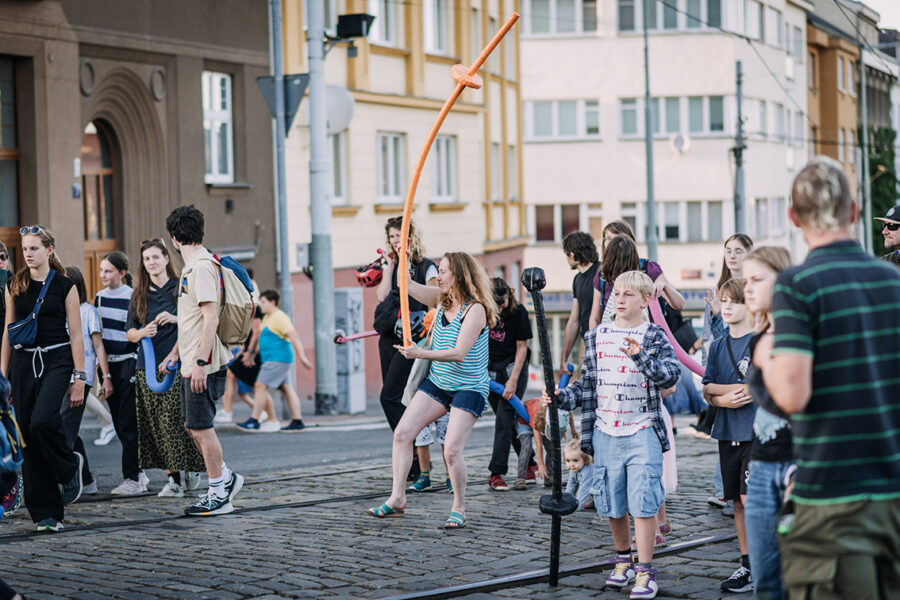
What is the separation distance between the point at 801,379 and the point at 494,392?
646 centimetres

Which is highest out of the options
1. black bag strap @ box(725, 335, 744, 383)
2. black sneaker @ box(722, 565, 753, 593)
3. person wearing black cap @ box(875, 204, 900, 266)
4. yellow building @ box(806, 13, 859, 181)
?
yellow building @ box(806, 13, 859, 181)

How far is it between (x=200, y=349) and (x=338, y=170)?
1864 centimetres

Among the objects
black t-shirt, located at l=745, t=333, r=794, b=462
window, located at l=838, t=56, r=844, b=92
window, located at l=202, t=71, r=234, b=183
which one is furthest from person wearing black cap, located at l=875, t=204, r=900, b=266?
window, located at l=838, t=56, r=844, b=92

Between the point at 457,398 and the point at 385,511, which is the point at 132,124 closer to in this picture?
the point at 385,511

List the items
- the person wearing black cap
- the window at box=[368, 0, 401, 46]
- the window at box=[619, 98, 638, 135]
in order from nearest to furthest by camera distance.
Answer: the person wearing black cap < the window at box=[368, 0, 401, 46] < the window at box=[619, 98, 638, 135]

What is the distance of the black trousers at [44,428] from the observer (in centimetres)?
859

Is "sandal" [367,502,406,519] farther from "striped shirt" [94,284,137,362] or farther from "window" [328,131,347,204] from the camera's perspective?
"window" [328,131,347,204]

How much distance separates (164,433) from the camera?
9.81 meters

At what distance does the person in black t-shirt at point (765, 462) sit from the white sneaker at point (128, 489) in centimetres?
613

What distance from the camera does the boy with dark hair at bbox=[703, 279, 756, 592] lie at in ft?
23.0

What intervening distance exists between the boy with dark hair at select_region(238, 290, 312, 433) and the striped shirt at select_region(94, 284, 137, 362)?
18.5ft

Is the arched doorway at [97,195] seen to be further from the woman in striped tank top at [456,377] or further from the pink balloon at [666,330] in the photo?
the pink balloon at [666,330]

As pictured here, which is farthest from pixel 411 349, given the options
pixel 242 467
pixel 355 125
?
pixel 355 125

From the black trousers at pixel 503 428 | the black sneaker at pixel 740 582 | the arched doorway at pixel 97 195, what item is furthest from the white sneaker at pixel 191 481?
the arched doorway at pixel 97 195
